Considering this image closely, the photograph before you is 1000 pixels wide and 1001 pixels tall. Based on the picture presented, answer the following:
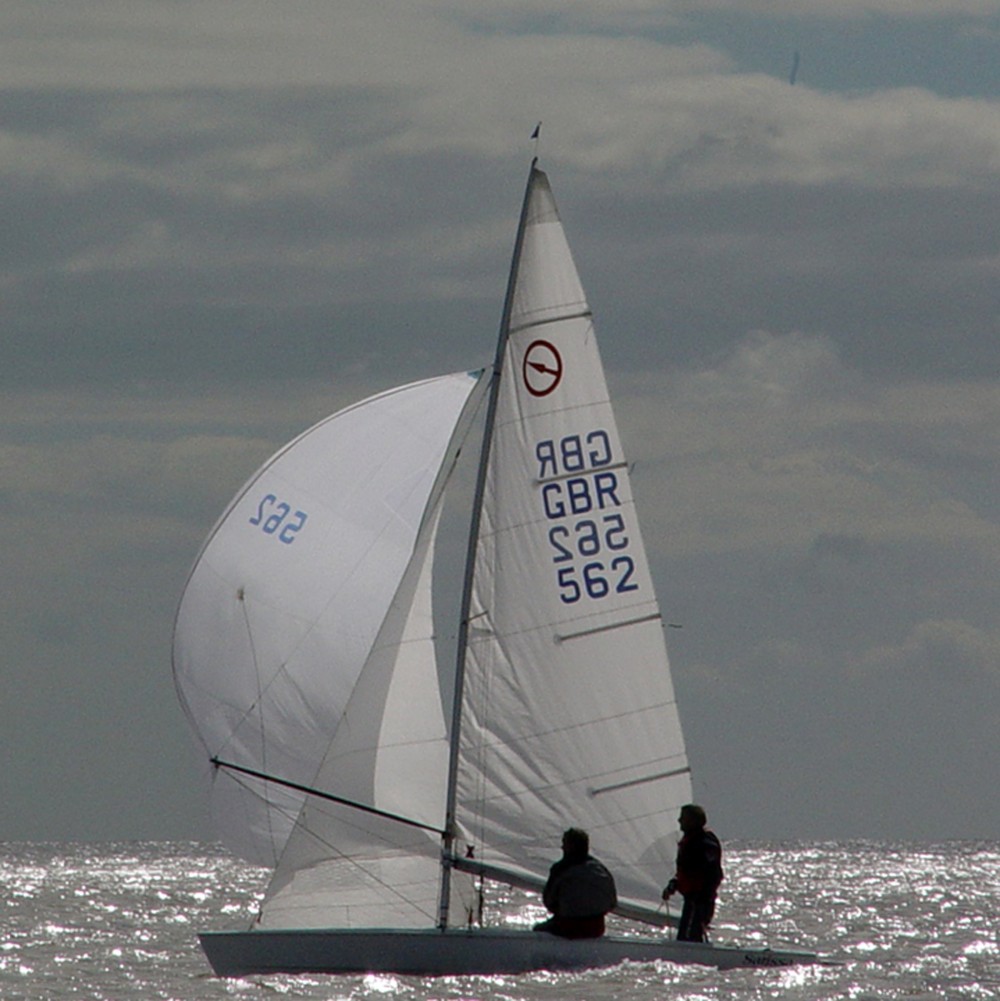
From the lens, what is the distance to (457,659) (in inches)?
812

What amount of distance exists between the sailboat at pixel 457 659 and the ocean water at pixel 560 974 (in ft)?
2.29

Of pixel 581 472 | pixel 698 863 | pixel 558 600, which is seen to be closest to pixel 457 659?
pixel 558 600

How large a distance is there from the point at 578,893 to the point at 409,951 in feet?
4.43

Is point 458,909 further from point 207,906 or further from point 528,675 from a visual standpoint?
point 207,906

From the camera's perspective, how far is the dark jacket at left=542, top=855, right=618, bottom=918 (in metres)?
19.7

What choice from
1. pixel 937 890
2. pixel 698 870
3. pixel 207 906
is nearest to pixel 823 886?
pixel 937 890

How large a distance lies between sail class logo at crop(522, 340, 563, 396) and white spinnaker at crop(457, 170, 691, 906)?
0.01 meters

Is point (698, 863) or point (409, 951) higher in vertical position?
point (698, 863)

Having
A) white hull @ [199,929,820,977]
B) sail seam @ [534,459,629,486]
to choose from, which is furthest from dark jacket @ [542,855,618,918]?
sail seam @ [534,459,629,486]

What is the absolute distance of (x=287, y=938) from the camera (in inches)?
768

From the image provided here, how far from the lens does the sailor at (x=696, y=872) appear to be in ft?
67.5

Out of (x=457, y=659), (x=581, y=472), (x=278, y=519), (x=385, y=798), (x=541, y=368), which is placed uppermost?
(x=541, y=368)

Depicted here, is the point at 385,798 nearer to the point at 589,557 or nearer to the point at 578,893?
the point at 578,893

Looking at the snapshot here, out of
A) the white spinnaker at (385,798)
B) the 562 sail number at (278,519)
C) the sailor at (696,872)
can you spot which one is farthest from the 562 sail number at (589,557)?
the 562 sail number at (278,519)
